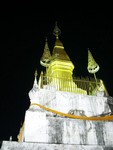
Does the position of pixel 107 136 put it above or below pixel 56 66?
below

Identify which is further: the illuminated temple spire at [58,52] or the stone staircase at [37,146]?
the illuminated temple spire at [58,52]

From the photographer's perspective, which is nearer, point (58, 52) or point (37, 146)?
point (37, 146)

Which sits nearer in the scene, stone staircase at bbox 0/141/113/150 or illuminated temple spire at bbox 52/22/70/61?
stone staircase at bbox 0/141/113/150

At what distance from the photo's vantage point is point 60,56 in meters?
17.5

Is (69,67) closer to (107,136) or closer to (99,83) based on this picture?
(99,83)

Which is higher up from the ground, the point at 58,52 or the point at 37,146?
the point at 58,52

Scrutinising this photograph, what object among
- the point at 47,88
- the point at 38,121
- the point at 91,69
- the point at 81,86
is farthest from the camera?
the point at 91,69

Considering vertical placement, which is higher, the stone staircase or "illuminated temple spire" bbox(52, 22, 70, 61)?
"illuminated temple spire" bbox(52, 22, 70, 61)

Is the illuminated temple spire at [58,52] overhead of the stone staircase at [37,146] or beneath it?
overhead

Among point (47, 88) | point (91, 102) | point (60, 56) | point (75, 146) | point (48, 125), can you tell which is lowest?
point (75, 146)

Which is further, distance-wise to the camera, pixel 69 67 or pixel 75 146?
pixel 69 67

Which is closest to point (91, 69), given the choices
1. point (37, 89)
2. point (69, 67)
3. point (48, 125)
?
point (69, 67)

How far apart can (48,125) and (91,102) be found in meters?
3.53

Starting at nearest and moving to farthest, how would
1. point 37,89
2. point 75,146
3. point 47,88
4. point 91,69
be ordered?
point 75,146 < point 37,89 < point 47,88 < point 91,69
